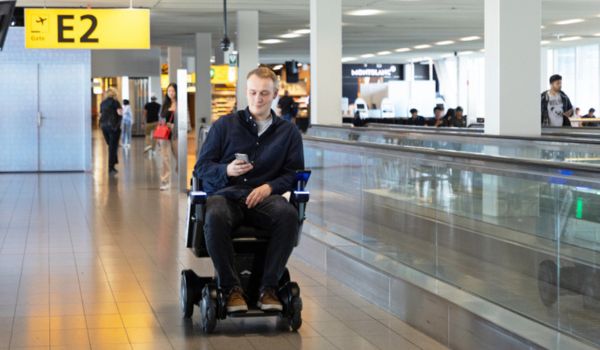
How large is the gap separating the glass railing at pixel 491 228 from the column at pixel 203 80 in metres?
18.5

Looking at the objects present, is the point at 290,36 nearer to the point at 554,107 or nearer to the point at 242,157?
the point at 554,107

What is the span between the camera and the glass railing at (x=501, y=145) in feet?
31.8

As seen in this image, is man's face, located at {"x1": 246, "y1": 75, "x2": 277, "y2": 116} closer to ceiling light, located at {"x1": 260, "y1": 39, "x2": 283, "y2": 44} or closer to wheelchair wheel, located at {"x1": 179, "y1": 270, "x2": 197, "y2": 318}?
wheelchair wheel, located at {"x1": 179, "y1": 270, "x2": 197, "y2": 318}

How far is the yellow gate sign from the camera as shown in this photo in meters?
16.9

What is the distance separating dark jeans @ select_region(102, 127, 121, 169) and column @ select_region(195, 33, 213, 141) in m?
3.29

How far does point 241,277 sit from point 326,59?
8426 mm

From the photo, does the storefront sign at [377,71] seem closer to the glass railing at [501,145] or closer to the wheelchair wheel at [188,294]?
the glass railing at [501,145]

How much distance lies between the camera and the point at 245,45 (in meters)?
22.1

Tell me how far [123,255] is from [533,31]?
4.21 metres

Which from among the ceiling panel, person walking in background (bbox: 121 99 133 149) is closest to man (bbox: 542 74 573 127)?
the ceiling panel

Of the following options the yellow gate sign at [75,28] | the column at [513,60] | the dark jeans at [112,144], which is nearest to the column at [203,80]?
the dark jeans at [112,144]

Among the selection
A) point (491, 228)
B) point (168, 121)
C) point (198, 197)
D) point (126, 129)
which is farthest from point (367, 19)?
point (491, 228)

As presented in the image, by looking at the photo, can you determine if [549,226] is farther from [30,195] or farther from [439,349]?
[30,195]

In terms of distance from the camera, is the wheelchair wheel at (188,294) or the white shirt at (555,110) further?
the white shirt at (555,110)
